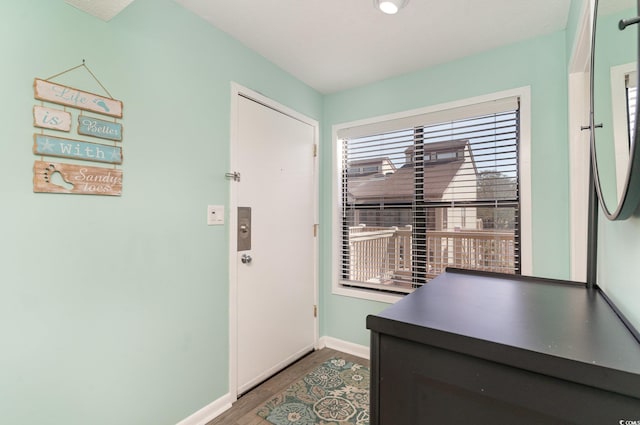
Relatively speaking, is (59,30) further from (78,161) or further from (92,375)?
(92,375)

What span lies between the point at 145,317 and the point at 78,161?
84cm

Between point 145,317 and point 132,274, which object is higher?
point 132,274

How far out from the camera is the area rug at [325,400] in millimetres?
1864

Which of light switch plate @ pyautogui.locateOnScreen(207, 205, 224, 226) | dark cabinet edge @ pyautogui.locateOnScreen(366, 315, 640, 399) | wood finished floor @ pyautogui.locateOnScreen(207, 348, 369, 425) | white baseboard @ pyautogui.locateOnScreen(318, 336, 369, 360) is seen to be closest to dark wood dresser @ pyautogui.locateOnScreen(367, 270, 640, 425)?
dark cabinet edge @ pyautogui.locateOnScreen(366, 315, 640, 399)

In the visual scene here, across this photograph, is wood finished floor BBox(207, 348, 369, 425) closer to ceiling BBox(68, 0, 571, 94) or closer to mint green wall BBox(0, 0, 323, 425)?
mint green wall BBox(0, 0, 323, 425)

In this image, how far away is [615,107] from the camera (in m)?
0.78

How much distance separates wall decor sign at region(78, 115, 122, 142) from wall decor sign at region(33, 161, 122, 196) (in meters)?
0.16

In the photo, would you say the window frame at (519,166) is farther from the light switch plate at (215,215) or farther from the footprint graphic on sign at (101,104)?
the footprint graphic on sign at (101,104)

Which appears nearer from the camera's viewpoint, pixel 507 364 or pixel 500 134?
pixel 507 364

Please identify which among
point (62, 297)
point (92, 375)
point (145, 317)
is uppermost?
point (62, 297)

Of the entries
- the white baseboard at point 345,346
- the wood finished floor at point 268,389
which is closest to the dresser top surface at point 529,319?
the wood finished floor at point 268,389

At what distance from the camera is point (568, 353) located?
20.0 inches

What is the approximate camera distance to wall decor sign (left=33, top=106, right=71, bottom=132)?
48.7 inches

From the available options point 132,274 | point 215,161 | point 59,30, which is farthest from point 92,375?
point 59,30
